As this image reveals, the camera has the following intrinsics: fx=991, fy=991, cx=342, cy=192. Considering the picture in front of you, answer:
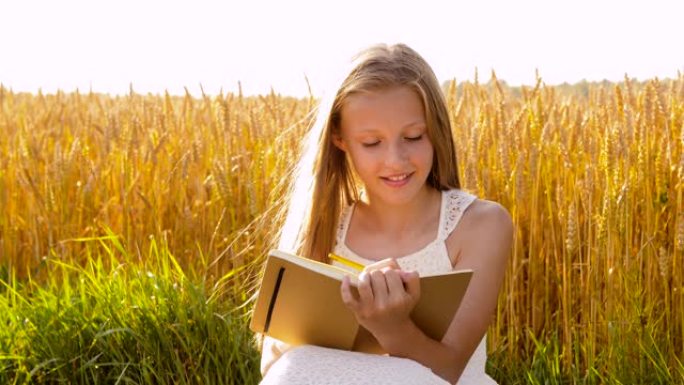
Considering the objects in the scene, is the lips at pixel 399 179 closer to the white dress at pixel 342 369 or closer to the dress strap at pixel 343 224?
the dress strap at pixel 343 224

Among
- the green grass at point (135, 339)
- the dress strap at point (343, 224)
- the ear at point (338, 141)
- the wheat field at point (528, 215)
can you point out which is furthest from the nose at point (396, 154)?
the green grass at point (135, 339)

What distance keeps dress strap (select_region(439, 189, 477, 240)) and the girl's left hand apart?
1.37 feet

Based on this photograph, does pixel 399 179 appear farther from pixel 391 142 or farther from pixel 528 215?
pixel 528 215

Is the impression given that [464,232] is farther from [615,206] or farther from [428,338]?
[615,206]

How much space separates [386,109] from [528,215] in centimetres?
112

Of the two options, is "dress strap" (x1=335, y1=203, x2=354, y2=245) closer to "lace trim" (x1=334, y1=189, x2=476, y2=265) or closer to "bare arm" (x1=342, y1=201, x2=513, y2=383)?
"lace trim" (x1=334, y1=189, x2=476, y2=265)

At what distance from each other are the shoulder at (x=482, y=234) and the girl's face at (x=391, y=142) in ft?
0.41

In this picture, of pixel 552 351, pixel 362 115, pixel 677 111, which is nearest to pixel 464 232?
pixel 362 115

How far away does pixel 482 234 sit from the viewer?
1.83 m

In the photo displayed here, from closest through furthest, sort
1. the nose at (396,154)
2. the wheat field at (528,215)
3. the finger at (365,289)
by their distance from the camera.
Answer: the finger at (365,289) < the nose at (396,154) < the wheat field at (528,215)

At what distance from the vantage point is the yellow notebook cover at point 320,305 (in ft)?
4.81

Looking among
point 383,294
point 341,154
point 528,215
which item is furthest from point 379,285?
point 528,215

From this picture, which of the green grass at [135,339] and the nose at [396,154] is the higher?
the nose at [396,154]

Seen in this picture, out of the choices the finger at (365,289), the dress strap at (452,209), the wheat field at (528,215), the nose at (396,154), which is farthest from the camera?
the wheat field at (528,215)
